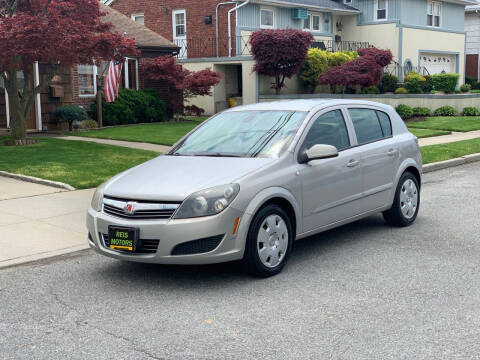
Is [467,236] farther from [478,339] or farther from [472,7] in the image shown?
[472,7]

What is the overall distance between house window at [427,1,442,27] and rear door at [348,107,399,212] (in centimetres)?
3194

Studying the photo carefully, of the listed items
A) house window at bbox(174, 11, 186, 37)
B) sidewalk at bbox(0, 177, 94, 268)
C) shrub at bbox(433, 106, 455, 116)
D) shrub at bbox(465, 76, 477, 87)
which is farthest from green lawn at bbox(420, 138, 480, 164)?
shrub at bbox(465, 76, 477, 87)

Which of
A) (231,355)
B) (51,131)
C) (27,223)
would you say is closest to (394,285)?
(231,355)

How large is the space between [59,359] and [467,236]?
519 centimetres

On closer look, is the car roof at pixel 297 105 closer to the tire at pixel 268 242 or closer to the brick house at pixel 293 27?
the tire at pixel 268 242

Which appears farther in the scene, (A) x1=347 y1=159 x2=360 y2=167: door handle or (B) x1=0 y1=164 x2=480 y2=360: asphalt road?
(A) x1=347 y1=159 x2=360 y2=167: door handle

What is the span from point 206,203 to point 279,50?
22.6 metres

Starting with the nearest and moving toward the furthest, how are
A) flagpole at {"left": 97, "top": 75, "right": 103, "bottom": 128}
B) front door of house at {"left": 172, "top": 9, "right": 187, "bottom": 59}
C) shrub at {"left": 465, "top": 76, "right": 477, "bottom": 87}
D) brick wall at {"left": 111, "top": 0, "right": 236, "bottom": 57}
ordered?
flagpole at {"left": 97, "top": 75, "right": 103, "bottom": 128} < brick wall at {"left": 111, "top": 0, "right": 236, "bottom": 57} < front door of house at {"left": 172, "top": 9, "right": 187, "bottom": 59} < shrub at {"left": 465, "top": 76, "right": 477, "bottom": 87}

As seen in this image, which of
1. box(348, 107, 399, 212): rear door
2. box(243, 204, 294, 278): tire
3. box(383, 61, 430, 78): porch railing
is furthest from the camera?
box(383, 61, 430, 78): porch railing

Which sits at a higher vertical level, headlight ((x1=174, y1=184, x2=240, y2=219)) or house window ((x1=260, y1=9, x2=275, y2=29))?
house window ((x1=260, y1=9, x2=275, y2=29))

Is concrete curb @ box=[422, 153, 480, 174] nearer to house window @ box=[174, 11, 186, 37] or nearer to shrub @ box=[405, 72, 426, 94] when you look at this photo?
shrub @ box=[405, 72, 426, 94]

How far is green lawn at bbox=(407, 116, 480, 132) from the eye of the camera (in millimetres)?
21641

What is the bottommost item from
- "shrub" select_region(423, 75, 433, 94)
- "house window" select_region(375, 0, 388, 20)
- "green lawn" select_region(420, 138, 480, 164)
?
"green lawn" select_region(420, 138, 480, 164)

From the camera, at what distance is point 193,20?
3238cm
